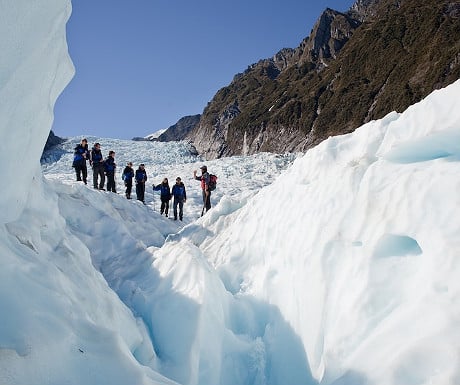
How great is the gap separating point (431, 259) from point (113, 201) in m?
8.19

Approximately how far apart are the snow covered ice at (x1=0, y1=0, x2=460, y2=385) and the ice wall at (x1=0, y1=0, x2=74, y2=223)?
1 centimetres

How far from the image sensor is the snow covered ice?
263cm

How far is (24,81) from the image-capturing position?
3018 millimetres

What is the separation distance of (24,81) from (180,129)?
87.9 meters

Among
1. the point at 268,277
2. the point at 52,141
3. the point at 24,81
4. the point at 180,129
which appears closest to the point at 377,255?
the point at 268,277

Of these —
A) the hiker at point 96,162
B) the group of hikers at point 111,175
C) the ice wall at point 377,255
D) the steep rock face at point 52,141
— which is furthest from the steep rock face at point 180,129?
the ice wall at point 377,255

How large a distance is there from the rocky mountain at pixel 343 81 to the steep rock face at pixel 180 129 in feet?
69.4

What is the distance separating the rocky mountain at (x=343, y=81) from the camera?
35.6m

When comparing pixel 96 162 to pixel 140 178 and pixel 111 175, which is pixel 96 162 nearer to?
pixel 111 175

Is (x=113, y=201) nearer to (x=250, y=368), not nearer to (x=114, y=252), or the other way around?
(x=114, y=252)

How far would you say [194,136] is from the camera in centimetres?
6856

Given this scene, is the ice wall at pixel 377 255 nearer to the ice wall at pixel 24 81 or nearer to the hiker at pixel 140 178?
the ice wall at pixel 24 81

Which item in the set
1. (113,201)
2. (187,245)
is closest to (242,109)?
(113,201)

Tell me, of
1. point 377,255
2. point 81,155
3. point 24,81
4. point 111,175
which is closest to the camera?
point 24,81
